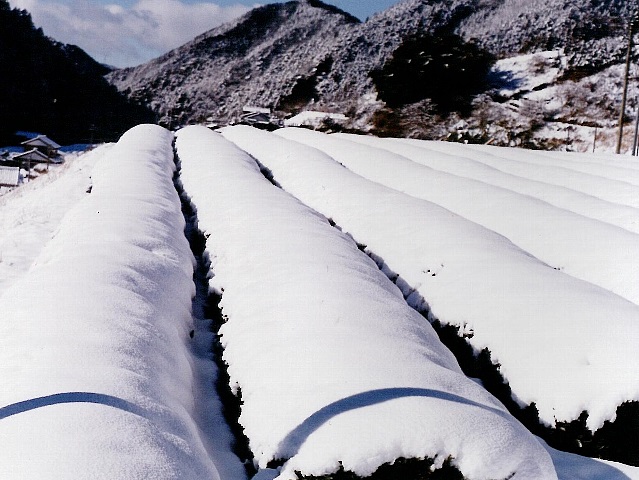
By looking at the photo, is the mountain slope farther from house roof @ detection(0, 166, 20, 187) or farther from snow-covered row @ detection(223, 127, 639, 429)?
snow-covered row @ detection(223, 127, 639, 429)

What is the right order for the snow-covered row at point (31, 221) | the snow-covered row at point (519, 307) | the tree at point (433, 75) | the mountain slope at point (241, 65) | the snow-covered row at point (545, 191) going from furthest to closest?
the mountain slope at point (241, 65) < the tree at point (433, 75) < the snow-covered row at point (545, 191) < the snow-covered row at point (31, 221) < the snow-covered row at point (519, 307)

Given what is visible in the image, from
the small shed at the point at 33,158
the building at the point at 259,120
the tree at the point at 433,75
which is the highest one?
the tree at the point at 433,75

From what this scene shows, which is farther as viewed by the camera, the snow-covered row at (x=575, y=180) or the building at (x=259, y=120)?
the building at (x=259, y=120)

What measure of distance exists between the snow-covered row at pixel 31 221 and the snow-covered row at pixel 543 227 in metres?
7.38

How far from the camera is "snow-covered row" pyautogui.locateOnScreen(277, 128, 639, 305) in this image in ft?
22.5

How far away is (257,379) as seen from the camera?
4348mm

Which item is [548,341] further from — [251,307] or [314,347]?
[251,307]

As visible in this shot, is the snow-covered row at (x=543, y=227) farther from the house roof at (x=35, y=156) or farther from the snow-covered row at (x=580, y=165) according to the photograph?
the house roof at (x=35, y=156)

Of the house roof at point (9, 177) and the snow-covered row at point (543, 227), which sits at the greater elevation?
the snow-covered row at point (543, 227)

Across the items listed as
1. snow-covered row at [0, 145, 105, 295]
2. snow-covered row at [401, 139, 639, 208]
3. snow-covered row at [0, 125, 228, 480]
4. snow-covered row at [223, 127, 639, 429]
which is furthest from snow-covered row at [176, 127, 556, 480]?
snow-covered row at [401, 139, 639, 208]

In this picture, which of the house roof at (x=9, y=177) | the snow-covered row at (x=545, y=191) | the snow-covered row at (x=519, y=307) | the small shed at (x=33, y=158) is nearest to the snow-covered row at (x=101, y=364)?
the snow-covered row at (x=519, y=307)

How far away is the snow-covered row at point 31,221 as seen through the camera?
8491mm

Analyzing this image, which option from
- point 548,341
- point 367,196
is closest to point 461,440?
point 548,341

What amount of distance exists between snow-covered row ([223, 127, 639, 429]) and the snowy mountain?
25.2 metres
